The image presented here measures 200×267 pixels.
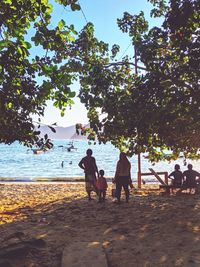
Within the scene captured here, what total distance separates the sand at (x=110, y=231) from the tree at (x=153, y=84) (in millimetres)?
3079

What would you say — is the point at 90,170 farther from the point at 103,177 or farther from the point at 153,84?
the point at 153,84

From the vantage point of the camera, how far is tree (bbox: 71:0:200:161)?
1020 centimetres

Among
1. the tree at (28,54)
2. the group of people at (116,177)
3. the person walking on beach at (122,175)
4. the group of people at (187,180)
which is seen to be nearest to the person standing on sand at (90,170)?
the group of people at (116,177)

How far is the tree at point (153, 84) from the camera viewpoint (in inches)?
401

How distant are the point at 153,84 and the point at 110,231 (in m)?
5.14

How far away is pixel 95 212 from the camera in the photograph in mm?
12922

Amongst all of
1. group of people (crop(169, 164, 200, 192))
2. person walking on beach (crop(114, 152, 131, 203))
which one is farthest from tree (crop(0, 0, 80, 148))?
group of people (crop(169, 164, 200, 192))

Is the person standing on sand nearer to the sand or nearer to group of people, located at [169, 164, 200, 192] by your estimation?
the sand

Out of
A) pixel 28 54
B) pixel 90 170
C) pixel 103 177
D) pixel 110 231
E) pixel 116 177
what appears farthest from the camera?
pixel 90 170

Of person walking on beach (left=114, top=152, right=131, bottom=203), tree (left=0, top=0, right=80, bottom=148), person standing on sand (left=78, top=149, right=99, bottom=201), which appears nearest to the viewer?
tree (left=0, top=0, right=80, bottom=148)

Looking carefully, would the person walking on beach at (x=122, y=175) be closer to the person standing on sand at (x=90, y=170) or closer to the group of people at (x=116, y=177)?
the group of people at (x=116, y=177)

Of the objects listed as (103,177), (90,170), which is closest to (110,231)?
(103,177)

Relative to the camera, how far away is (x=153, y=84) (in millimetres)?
12500

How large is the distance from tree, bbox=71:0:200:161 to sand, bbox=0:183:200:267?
10.1 ft
